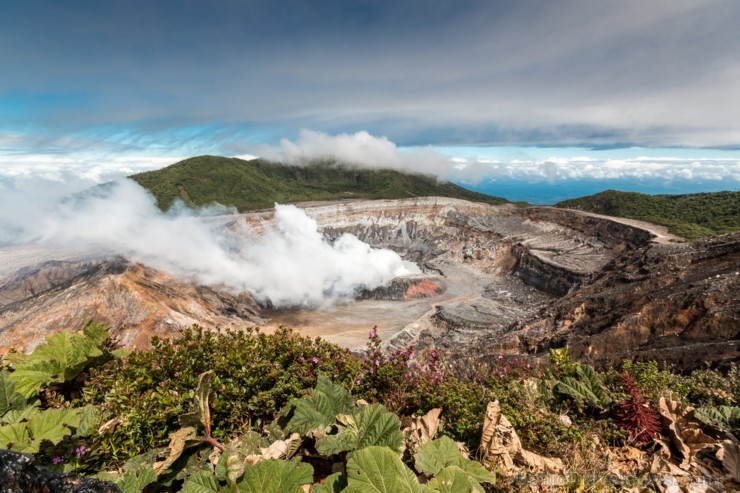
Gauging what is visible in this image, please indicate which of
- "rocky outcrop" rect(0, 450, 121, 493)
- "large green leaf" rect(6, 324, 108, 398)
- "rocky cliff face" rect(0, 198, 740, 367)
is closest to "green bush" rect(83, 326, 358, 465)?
"large green leaf" rect(6, 324, 108, 398)

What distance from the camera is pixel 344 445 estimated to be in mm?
3465

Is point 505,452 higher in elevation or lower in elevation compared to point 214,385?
lower

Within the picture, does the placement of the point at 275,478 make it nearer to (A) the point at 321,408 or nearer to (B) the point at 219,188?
(A) the point at 321,408

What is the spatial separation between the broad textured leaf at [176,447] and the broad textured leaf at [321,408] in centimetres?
115

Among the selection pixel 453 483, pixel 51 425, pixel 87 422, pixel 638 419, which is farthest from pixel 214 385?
pixel 638 419

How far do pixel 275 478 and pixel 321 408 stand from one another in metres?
1.61

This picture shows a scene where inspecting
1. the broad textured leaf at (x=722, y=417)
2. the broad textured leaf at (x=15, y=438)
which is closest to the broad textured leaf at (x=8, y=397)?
the broad textured leaf at (x=15, y=438)

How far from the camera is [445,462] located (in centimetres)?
332

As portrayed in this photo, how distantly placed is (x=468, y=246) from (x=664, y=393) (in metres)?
63.9

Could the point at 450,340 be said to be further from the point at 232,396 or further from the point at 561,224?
the point at 561,224

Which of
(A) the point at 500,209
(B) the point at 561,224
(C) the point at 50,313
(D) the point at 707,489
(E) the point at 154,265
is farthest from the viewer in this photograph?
(A) the point at 500,209

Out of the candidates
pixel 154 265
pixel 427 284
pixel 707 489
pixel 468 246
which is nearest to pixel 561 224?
pixel 468 246

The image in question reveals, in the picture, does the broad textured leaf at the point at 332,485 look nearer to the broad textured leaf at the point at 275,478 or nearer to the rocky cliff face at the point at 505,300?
the broad textured leaf at the point at 275,478

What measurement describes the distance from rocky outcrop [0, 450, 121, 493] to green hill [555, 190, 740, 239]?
217 feet
